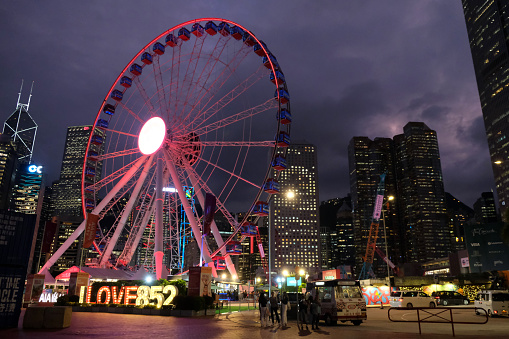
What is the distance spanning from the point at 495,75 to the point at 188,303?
160m

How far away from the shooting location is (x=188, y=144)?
3966 centimetres

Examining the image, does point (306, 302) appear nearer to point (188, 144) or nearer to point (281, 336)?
point (281, 336)

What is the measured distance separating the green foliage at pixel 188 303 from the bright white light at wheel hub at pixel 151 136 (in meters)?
18.1

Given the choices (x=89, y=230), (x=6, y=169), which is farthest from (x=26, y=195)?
(x=89, y=230)

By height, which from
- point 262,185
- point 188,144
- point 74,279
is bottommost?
point 74,279

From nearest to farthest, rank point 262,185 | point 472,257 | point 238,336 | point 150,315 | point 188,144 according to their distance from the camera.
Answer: point 238,336 → point 150,315 → point 262,185 → point 188,144 → point 472,257

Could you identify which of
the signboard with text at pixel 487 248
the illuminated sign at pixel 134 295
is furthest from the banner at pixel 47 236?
the signboard with text at pixel 487 248

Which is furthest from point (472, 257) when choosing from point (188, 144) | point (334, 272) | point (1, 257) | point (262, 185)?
point (1, 257)

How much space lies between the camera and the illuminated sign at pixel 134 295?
26.5m

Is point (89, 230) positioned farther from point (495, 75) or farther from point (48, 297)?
point (495, 75)

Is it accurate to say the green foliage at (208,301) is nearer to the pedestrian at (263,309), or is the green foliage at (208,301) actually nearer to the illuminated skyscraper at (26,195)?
the pedestrian at (263,309)

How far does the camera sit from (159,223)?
3934 centimetres

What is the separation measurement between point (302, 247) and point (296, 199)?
79.2ft

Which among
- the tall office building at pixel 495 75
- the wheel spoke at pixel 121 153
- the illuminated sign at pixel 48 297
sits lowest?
the illuminated sign at pixel 48 297
